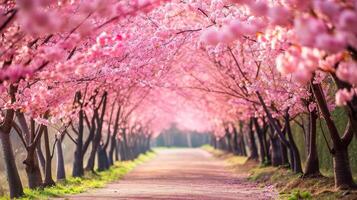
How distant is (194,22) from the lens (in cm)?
2561

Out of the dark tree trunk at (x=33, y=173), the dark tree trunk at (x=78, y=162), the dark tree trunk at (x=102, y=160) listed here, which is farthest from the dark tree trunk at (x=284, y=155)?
the dark tree trunk at (x=33, y=173)

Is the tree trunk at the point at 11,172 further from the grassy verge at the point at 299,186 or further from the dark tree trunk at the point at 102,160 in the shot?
the dark tree trunk at the point at 102,160

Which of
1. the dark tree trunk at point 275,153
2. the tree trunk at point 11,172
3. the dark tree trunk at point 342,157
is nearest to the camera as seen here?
the dark tree trunk at point 342,157

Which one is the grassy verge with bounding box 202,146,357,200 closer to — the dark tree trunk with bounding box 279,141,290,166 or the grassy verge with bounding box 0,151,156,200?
the dark tree trunk with bounding box 279,141,290,166

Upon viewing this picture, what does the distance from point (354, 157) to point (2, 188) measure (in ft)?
40.3

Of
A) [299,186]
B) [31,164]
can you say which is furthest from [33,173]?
[299,186]

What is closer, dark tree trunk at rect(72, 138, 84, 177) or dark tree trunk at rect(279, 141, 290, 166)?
dark tree trunk at rect(279, 141, 290, 166)

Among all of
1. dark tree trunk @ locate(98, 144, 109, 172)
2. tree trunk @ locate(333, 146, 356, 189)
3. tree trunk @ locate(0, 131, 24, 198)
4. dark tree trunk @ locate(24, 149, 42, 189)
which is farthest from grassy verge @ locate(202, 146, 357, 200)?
dark tree trunk @ locate(98, 144, 109, 172)

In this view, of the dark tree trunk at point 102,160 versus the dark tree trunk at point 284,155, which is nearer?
the dark tree trunk at point 284,155

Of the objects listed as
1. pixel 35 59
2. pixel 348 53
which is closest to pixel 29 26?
pixel 35 59

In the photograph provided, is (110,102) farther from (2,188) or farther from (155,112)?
(155,112)

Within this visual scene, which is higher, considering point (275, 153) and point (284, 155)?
point (275, 153)

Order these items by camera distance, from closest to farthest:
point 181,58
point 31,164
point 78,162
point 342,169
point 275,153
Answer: point 342,169 < point 31,164 < point 78,162 < point 275,153 < point 181,58

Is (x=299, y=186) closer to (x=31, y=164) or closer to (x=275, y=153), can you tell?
(x=31, y=164)
